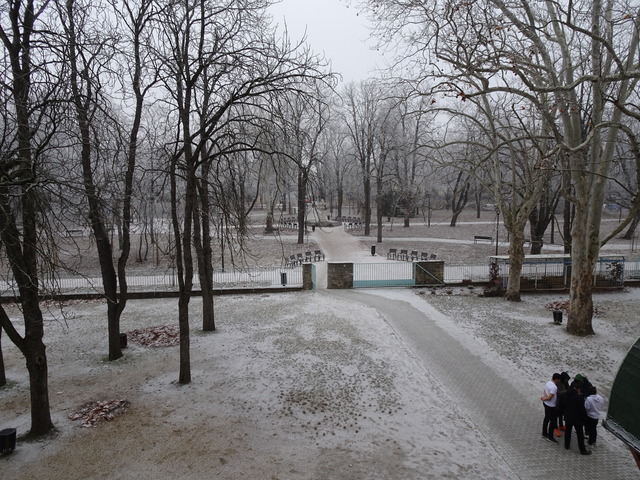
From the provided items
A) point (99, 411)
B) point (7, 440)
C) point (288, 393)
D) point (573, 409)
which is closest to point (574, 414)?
point (573, 409)

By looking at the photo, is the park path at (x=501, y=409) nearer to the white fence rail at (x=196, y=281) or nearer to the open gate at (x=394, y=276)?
the open gate at (x=394, y=276)

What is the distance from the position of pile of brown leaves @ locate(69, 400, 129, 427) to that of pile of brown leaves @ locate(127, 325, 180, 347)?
3.71m

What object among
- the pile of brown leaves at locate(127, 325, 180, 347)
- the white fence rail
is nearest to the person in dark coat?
the pile of brown leaves at locate(127, 325, 180, 347)

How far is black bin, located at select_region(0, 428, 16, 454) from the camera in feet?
23.7

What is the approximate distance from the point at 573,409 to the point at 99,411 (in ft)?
29.9

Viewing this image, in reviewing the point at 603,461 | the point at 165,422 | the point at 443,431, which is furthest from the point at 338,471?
the point at 603,461

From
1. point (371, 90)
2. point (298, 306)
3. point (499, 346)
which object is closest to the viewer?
point (499, 346)

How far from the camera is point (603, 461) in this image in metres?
7.38

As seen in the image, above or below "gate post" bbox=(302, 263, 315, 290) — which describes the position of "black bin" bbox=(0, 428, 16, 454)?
below

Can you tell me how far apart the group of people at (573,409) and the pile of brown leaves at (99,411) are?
8.44 m

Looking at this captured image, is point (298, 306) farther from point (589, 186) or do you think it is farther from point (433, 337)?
point (589, 186)

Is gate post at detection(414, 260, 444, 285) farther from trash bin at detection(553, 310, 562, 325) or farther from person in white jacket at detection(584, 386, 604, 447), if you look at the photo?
person in white jacket at detection(584, 386, 604, 447)

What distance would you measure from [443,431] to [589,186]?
9.56 m

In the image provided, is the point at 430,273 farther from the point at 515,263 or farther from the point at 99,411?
the point at 99,411
